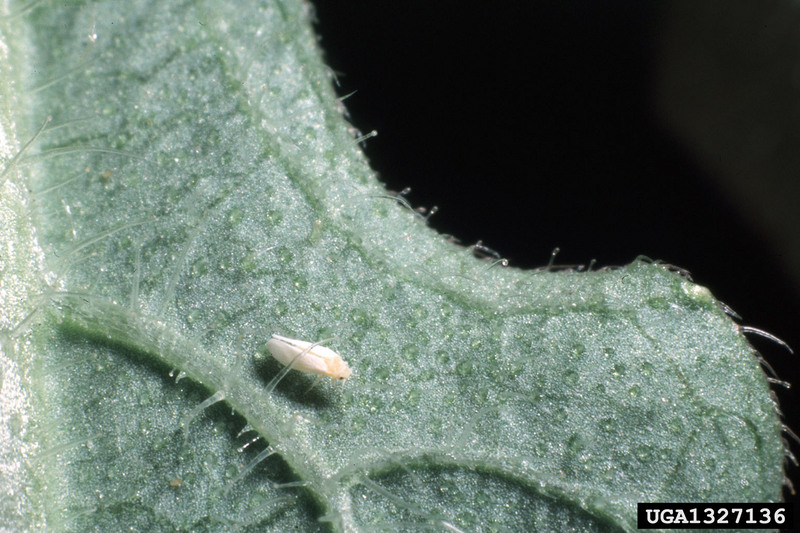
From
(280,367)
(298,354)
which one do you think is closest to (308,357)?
(298,354)

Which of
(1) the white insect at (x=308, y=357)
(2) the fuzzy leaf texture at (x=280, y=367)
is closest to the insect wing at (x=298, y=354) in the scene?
(1) the white insect at (x=308, y=357)

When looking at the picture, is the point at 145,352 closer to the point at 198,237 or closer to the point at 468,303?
the point at 198,237

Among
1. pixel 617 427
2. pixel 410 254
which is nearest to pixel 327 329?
pixel 410 254

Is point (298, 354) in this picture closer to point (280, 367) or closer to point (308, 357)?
point (308, 357)

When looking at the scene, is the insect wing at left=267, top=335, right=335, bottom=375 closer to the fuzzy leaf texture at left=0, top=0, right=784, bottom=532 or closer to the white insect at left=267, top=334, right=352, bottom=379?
the white insect at left=267, top=334, right=352, bottom=379

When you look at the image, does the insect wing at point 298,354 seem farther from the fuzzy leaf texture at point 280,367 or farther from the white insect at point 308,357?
the fuzzy leaf texture at point 280,367

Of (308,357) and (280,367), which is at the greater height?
(308,357)

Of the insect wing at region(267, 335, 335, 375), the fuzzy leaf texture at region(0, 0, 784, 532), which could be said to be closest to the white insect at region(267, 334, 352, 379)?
the insect wing at region(267, 335, 335, 375)
